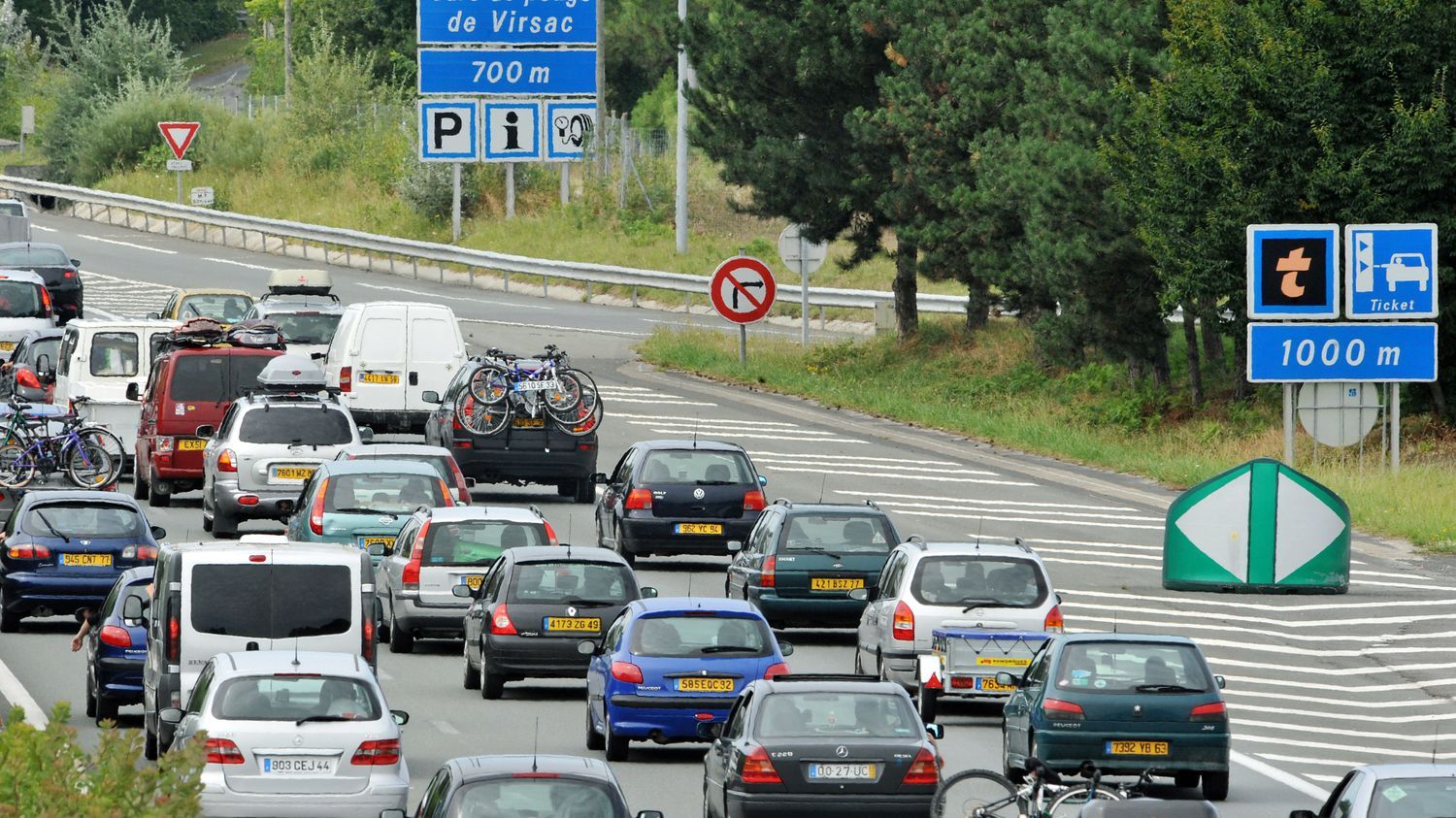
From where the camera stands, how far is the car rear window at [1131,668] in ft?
62.8

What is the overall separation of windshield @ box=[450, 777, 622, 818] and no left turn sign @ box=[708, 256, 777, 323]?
32.5m

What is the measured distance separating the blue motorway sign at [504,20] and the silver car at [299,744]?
151ft

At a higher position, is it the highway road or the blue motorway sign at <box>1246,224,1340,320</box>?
the blue motorway sign at <box>1246,224,1340,320</box>

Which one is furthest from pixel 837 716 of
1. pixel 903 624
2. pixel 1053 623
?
pixel 1053 623

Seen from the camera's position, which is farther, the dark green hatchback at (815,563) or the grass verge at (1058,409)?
the grass verge at (1058,409)

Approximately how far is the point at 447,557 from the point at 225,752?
9653mm

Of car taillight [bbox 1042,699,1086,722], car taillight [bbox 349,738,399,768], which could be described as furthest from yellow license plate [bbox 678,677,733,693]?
car taillight [bbox 349,738,399,768]

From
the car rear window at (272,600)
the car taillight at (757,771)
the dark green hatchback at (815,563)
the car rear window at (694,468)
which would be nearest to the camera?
the car taillight at (757,771)

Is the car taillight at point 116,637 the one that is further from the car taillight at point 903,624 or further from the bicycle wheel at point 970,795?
the bicycle wheel at point 970,795

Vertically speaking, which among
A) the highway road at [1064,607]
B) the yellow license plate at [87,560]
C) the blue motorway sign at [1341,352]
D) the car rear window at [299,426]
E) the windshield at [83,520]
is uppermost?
the blue motorway sign at [1341,352]

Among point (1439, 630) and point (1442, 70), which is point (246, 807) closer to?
point (1439, 630)

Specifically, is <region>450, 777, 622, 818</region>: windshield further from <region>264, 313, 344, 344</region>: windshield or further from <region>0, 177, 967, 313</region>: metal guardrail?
<region>0, 177, 967, 313</region>: metal guardrail

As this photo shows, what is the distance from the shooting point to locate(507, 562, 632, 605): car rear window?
23.2m

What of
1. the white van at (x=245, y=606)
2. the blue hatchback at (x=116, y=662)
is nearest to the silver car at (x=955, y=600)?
the white van at (x=245, y=606)
